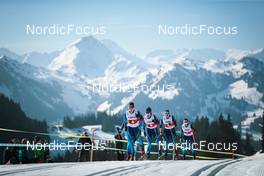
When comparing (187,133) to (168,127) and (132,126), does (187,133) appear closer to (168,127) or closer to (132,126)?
(168,127)

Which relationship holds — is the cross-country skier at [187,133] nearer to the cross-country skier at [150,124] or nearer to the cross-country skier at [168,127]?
the cross-country skier at [168,127]

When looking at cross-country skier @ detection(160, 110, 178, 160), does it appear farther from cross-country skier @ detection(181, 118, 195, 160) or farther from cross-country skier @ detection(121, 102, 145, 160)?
cross-country skier @ detection(121, 102, 145, 160)

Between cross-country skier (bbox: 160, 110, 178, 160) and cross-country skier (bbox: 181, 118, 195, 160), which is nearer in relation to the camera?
cross-country skier (bbox: 160, 110, 178, 160)

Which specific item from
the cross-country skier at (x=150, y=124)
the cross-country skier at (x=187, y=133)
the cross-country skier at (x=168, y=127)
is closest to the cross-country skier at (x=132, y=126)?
the cross-country skier at (x=150, y=124)

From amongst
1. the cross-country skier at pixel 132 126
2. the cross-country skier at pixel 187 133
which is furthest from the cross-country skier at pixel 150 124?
the cross-country skier at pixel 187 133

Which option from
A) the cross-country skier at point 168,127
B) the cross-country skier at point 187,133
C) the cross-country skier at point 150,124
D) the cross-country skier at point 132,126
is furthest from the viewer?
the cross-country skier at point 187,133

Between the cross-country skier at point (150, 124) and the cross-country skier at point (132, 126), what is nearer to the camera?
the cross-country skier at point (132, 126)

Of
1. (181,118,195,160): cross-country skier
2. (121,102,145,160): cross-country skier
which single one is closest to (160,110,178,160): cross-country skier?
(181,118,195,160): cross-country skier

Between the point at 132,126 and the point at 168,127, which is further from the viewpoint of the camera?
the point at 168,127

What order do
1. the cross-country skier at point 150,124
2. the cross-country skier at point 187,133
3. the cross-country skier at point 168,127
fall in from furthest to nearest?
the cross-country skier at point 187,133 < the cross-country skier at point 168,127 < the cross-country skier at point 150,124

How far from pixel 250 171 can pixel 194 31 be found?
45.9 feet

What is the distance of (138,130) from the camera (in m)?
15.6

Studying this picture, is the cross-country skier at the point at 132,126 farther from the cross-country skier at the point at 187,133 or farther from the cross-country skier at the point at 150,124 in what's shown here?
→ the cross-country skier at the point at 187,133

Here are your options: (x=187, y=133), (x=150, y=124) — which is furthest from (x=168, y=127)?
(x=150, y=124)
